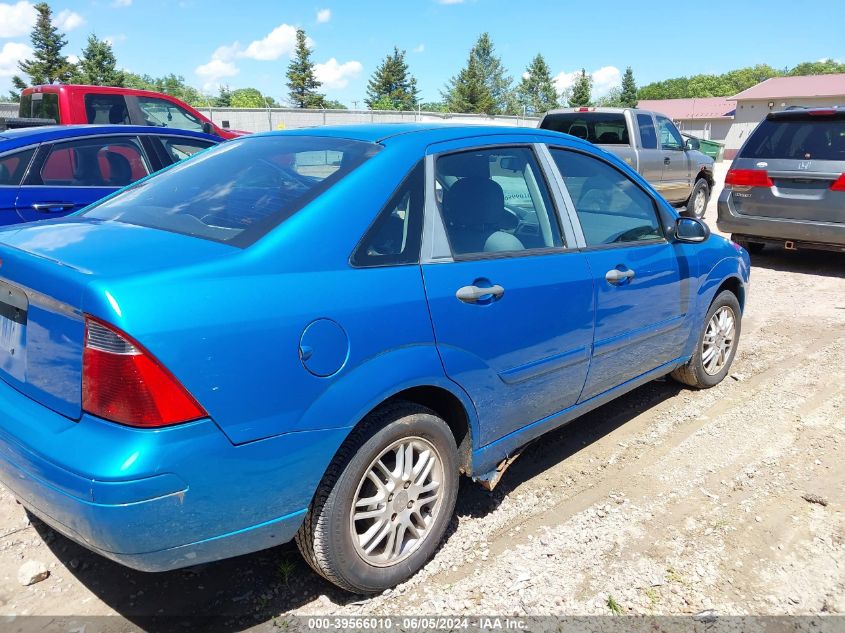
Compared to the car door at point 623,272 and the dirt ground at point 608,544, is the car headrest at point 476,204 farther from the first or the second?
the dirt ground at point 608,544

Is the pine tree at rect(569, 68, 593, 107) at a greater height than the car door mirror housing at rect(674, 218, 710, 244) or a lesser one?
greater

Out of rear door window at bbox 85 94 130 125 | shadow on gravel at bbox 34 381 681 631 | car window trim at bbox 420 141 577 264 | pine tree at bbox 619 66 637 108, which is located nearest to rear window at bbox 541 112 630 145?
rear door window at bbox 85 94 130 125

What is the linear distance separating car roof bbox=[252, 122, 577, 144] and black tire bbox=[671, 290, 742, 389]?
79.9 inches

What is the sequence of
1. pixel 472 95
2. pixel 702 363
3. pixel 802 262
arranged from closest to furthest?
pixel 702 363 → pixel 802 262 → pixel 472 95

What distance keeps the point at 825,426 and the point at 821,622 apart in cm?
200

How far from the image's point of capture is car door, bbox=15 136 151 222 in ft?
17.9

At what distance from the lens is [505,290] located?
111 inches

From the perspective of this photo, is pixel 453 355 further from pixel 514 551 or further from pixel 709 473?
pixel 709 473

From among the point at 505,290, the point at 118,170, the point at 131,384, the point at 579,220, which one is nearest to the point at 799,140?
the point at 579,220

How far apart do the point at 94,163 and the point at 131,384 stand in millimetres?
4716

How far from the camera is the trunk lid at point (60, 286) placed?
6.61 ft

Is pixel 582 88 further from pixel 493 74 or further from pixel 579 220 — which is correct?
pixel 579 220

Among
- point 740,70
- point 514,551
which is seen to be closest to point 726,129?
point 740,70

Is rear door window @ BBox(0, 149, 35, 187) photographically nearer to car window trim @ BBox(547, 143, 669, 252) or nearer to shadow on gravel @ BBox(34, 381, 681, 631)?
shadow on gravel @ BBox(34, 381, 681, 631)
